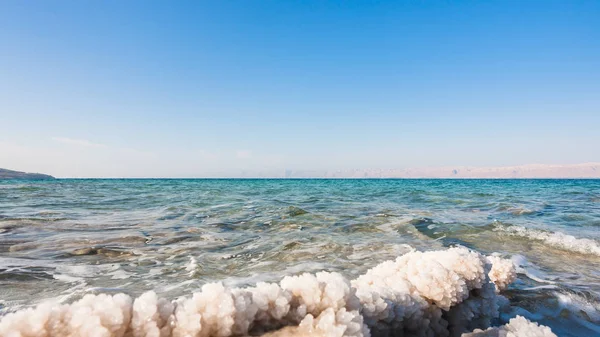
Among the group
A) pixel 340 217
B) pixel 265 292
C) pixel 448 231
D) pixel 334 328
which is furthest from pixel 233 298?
pixel 340 217

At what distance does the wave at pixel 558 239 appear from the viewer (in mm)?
6771

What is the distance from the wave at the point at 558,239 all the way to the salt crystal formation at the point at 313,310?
213 inches

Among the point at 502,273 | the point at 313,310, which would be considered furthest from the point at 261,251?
the point at 313,310

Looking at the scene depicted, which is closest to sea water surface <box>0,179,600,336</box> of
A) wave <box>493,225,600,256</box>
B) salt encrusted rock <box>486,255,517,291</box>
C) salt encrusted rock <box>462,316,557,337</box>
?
wave <box>493,225,600,256</box>

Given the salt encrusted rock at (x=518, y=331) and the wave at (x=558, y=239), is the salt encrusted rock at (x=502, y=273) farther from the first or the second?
the wave at (x=558, y=239)

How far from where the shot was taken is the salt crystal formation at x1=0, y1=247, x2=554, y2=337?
4.90 feet

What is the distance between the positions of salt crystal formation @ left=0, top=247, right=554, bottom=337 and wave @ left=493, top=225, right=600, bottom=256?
17.7ft

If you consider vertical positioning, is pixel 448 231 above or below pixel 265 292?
below

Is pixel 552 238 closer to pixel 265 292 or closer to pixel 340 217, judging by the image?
pixel 340 217

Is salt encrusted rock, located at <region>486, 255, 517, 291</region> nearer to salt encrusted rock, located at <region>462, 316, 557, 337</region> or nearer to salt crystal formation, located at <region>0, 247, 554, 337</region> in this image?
salt crystal formation, located at <region>0, 247, 554, 337</region>

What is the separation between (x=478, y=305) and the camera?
2.79 metres

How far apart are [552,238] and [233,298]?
333 inches

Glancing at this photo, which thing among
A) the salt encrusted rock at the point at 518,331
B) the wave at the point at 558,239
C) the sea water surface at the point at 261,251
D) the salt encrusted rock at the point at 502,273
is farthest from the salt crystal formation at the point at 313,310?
the wave at the point at 558,239

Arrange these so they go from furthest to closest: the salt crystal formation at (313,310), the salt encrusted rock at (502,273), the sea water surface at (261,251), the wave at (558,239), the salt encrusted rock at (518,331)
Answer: the wave at (558,239) → the sea water surface at (261,251) → the salt encrusted rock at (502,273) → the salt encrusted rock at (518,331) → the salt crystal formation at (313,310)
